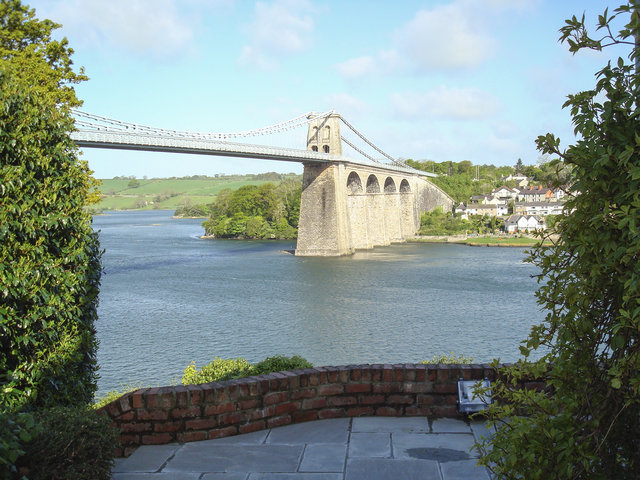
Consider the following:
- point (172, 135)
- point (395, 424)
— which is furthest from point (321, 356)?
point (172, 135)

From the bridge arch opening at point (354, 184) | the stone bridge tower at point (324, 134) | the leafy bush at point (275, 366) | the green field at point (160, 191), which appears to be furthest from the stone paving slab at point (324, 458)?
the green field at point (160, 191)

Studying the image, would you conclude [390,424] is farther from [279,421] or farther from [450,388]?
[279,421]

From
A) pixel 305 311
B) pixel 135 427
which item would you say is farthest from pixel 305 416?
pixel 305 311

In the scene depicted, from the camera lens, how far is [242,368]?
700cm

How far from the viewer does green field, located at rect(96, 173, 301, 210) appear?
146500 mm

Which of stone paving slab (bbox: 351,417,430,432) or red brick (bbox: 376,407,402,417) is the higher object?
red brick (bbox: 376,407,402,417)

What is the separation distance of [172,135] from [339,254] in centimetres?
1682

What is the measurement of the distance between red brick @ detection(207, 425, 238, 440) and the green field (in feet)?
425

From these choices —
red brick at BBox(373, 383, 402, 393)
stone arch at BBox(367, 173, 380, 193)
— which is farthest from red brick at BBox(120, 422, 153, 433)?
stone arch at BBox(367, 173, 380, 193)

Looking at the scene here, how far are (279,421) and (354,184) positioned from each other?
50843 mm

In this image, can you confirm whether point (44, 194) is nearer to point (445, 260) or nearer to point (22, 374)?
point (22, 374)

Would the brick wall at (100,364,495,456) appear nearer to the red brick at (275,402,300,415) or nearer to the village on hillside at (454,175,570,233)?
the red brick at (275,402,300,415)

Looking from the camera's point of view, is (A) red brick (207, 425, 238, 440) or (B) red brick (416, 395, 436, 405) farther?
(B) red brick (416, 395, 436, 405)

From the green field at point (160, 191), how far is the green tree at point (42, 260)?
128555mm
